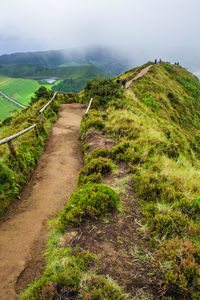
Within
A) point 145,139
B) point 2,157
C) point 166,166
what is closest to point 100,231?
point 166,166

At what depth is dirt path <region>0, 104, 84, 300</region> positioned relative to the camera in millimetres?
3662

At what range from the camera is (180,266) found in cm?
263

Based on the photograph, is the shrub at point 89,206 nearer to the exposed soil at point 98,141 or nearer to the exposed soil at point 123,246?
the exposed soil at point 123,246

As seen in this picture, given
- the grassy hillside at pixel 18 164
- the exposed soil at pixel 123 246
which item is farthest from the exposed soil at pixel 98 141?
the exposed soil at pixel 123 246

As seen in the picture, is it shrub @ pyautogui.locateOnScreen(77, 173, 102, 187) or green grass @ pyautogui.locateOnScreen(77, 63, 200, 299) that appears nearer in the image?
green grass @ pyautogui.locateOnScreen(77, 63, 200, 299)

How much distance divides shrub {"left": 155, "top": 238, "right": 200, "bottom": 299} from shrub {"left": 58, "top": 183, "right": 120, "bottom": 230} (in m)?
1.49

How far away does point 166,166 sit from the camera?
6.07 m

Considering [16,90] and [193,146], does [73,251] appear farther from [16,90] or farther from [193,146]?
[16,90]

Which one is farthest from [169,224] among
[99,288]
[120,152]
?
[120,152]

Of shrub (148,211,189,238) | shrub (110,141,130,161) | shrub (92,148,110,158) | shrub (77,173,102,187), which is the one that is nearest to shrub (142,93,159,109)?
shrub (110,141,130,161)

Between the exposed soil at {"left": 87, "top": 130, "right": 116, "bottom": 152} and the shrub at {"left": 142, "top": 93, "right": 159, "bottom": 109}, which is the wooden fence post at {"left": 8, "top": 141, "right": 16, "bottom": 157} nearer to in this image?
the exposed soil at {"left": 87, "top": 130, "right": 116, "bottom": 152}

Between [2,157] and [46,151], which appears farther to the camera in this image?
[46,151]

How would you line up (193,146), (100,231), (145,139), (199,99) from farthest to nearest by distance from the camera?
(199,99) → (193,146) → (145,139) → (100,231)

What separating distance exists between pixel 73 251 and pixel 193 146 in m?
18.8
